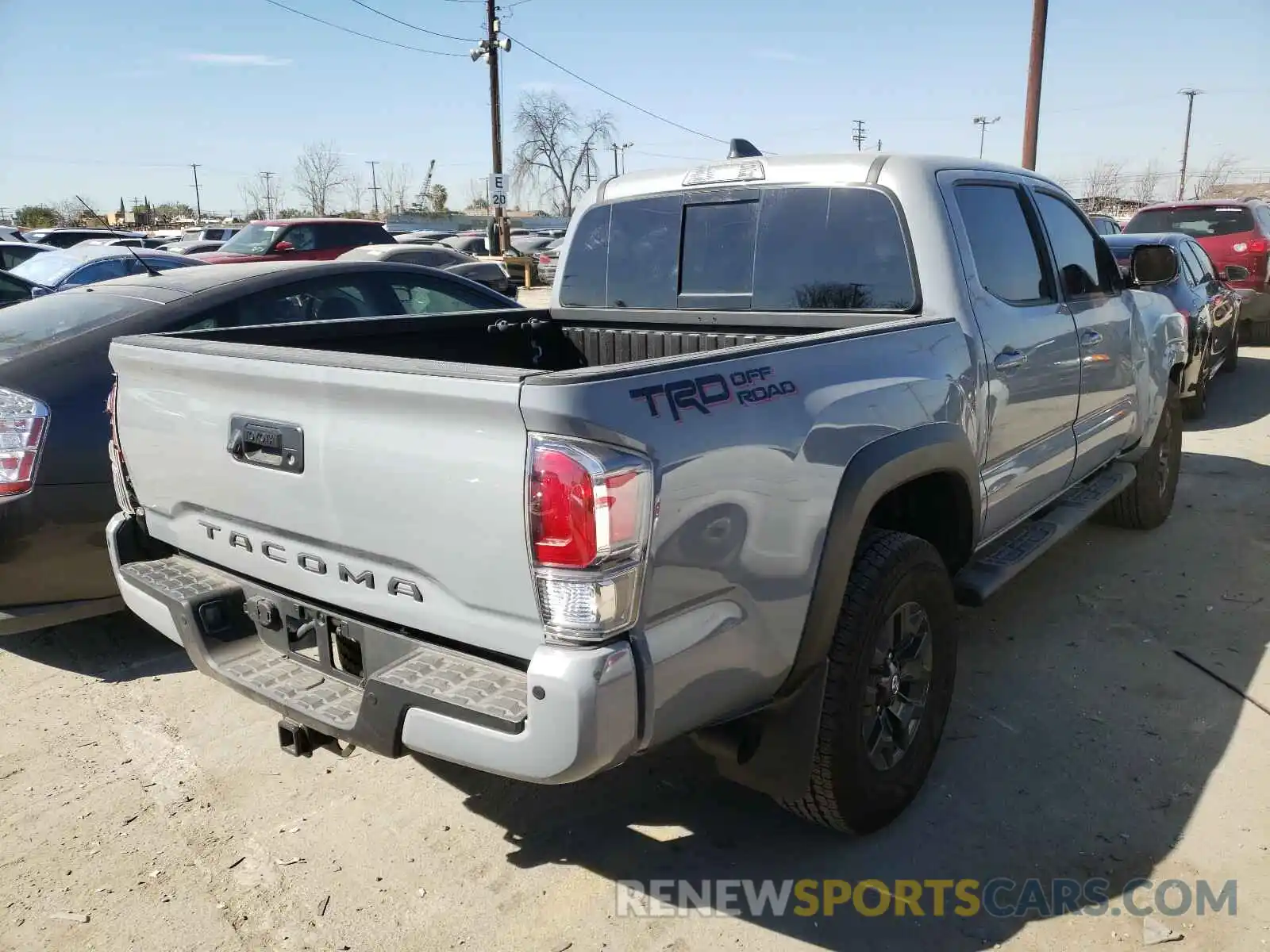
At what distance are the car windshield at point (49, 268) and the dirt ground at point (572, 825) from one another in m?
7.30

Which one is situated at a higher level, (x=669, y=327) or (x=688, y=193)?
(x=688, y=193)

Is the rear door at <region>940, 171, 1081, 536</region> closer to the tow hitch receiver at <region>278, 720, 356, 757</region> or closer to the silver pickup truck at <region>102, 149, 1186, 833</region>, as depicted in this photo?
the silver pickup truck at <region>102, 149, 1186, 833</region>

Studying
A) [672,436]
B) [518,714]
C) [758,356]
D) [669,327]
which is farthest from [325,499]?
[669,327]

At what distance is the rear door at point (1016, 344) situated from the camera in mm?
3418

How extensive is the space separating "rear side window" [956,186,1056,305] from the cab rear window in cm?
35

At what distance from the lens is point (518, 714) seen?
2.02 m

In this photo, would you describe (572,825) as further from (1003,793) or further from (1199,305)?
(1199,305)

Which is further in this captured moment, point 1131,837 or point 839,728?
point 1131,837

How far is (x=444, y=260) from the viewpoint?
19.1 metres

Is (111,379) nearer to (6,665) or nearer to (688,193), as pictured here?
(6,665)

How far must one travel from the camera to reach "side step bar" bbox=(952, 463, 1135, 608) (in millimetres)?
3418

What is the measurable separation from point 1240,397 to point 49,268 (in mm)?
12738

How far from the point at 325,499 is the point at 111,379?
2.26 m

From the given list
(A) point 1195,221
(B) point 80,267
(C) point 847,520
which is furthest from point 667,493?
(A) point 1195,221
